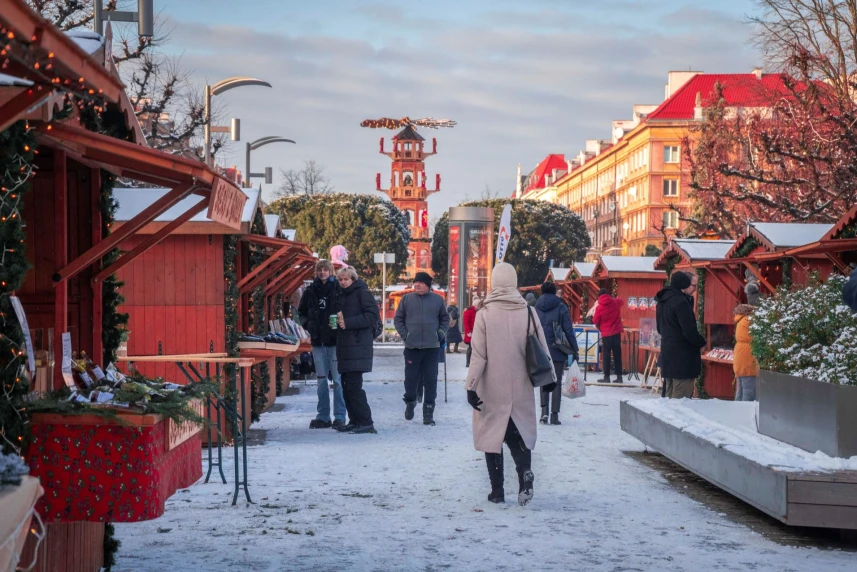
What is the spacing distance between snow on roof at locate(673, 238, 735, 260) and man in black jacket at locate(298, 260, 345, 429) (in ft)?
30.5

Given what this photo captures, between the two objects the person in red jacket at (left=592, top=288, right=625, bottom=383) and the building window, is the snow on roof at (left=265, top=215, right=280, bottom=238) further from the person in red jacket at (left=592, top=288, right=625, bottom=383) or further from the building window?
the building window

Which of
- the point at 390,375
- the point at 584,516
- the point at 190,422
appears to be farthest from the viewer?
the point at 390,375

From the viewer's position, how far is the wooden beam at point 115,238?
21.1ft

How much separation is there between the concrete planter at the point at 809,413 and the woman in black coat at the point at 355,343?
15.9 feet

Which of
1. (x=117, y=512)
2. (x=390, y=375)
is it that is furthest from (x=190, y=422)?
(x=390, y=375)

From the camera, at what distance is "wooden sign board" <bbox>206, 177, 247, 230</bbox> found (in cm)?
633

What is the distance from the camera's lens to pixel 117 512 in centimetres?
546

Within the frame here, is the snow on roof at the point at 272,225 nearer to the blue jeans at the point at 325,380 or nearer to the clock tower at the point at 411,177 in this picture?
the blue jeans at the point at 325,380

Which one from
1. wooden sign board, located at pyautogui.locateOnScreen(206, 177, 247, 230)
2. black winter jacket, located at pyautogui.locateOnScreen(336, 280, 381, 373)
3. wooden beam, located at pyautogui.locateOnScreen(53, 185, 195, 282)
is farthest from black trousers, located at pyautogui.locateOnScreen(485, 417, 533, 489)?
black winter jacket, located at pyautogui.locateOnScreen(336, 280, 381, 373)

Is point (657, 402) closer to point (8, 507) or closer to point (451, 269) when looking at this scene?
point (8, 507)

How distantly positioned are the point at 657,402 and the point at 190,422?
7.56 metres

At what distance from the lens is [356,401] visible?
45.3ft

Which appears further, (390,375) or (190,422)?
(390,375)

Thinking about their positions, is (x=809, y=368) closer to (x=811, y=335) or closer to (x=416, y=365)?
(x=811, y=335)
